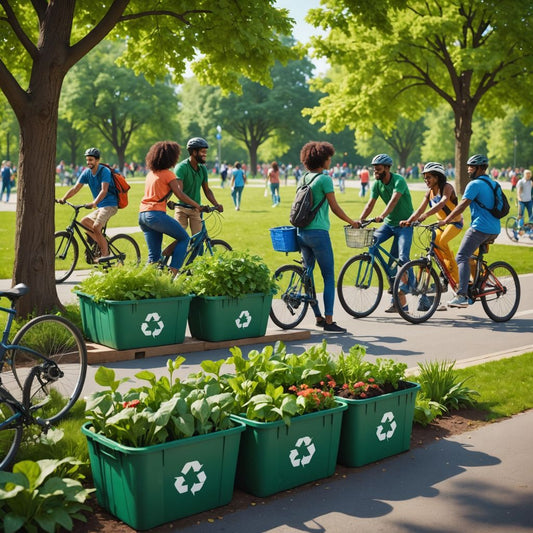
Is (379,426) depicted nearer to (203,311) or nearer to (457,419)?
(457,419)

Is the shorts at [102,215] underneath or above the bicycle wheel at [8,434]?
above

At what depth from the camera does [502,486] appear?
477cm

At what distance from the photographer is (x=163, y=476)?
4102mm

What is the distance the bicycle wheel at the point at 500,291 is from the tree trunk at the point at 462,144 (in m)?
16.8

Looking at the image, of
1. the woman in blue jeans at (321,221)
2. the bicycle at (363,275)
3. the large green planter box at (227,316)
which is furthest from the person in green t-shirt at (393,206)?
the large green planter box at (227,316)

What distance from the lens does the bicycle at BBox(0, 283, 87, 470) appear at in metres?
4.62

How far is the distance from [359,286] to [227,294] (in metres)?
2.57

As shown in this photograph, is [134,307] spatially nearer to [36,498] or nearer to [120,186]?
[36,498]

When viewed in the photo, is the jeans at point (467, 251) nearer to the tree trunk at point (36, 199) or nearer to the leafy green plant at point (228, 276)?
the leafy green plant at point (228, 276)

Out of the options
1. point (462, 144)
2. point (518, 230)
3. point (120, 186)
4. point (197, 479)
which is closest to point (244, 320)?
point (197, 479)

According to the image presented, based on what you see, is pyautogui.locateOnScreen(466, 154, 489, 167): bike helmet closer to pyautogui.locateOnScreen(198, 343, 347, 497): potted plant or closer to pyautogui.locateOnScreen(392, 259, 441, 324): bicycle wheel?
pyautogui.locateOnScreen(392, 259, 441, 324): bicycle wheel

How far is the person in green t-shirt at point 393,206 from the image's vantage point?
1007 centimetres

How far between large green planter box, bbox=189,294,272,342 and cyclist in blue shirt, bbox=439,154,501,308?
282 centimetres

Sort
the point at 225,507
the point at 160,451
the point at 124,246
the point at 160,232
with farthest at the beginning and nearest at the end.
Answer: the point at 124,246 < the point at 160,232 < the point at 225,507 < the point at 160,451
